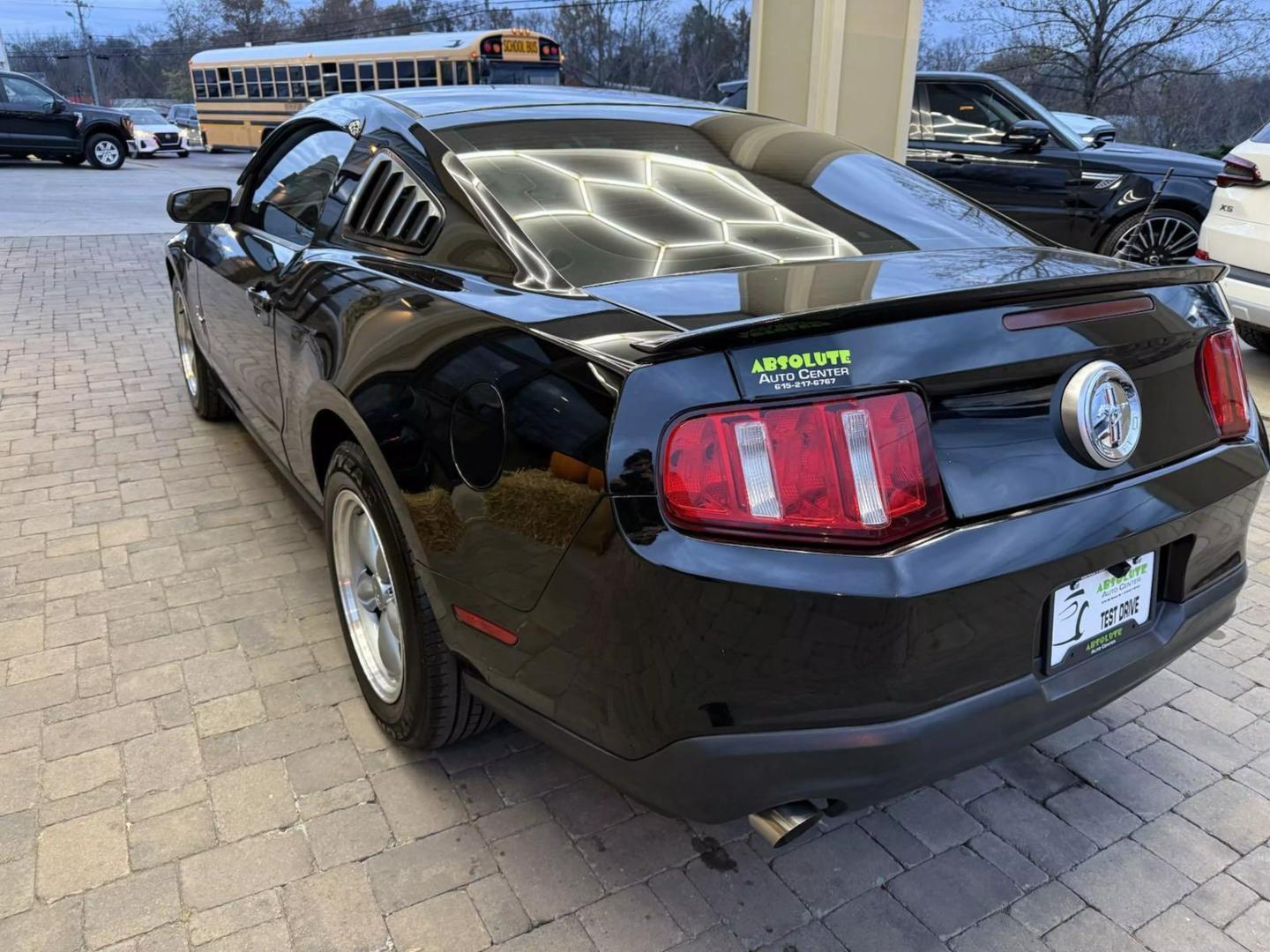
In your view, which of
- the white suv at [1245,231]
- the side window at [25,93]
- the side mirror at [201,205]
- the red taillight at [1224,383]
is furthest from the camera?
the side window at [25,93]

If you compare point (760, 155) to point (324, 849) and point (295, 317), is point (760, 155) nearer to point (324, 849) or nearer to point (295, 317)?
point (295, 317)

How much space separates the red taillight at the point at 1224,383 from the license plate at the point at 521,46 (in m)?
22.1

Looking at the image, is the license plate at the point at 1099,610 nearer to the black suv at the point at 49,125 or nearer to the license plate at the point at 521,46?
the license plate at the point at 521,46

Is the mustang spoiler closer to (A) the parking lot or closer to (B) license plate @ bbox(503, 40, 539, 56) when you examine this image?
(A) the parking lot

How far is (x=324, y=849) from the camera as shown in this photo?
223 centimetres

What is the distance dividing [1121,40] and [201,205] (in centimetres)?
2450

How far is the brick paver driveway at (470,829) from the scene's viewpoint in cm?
203

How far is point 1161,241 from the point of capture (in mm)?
7863

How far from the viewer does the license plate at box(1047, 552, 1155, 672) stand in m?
1.83

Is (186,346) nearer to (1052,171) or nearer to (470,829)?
(470,829)

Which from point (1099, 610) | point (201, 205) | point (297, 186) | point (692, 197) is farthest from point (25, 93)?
point (1099, 610)

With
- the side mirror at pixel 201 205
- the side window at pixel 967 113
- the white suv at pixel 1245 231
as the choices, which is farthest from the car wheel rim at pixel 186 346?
the side window at pixel 967 113

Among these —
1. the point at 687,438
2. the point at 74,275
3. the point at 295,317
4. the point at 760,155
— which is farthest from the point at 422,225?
the point at 74,275

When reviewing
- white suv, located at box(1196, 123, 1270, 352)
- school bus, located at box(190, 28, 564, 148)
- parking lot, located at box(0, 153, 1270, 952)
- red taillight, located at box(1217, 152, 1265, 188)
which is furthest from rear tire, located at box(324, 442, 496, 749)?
school bus, located at box(190, 28, 564, 148)
